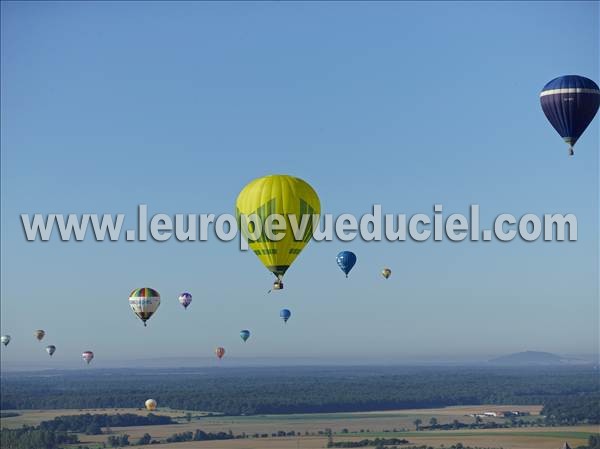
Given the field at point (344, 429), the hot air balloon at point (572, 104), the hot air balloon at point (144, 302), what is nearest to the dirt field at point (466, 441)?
the field at point (344, 429)

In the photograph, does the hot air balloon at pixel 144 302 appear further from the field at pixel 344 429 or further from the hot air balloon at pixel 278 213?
the field at pixel 344 429

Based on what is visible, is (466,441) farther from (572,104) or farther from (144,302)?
(572,104)

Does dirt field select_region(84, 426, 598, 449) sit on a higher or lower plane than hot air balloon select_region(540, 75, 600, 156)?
lower

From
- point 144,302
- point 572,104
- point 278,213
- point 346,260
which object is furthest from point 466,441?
point 278,213

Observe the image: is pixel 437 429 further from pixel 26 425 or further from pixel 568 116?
pixel 568 116

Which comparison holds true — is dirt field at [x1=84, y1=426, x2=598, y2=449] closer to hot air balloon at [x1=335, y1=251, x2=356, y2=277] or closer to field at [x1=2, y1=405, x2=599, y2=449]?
field at [x1=2, y1=405, x2=599, y2=449]

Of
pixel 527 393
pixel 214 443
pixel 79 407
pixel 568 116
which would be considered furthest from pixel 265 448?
pixel 527 393

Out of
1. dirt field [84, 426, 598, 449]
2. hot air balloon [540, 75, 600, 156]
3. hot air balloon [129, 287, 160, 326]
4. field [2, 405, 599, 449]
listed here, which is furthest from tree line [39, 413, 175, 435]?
hot air balloon [540, 75, 600, 156]
